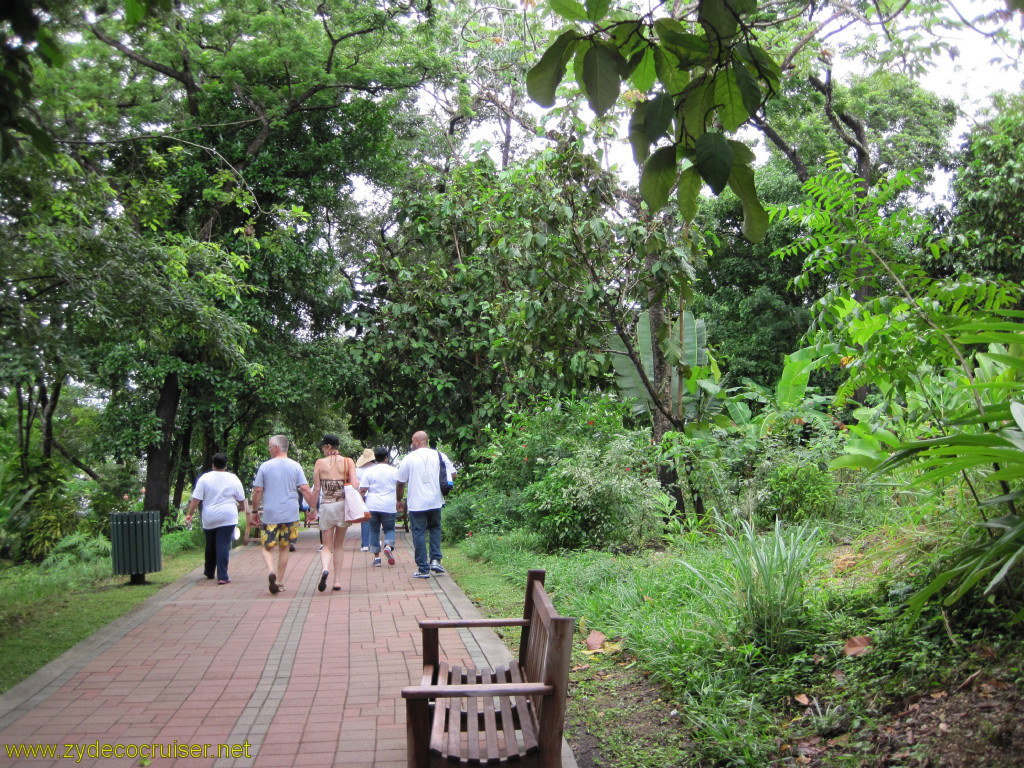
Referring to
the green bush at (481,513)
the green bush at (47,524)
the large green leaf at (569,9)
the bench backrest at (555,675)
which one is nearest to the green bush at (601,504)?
the green bush at (481,513)

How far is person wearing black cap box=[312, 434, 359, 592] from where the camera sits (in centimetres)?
1024

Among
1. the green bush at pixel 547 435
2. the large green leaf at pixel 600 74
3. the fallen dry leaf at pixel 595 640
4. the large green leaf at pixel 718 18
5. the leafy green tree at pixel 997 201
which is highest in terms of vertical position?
the leafy green tree at pixel 997 201

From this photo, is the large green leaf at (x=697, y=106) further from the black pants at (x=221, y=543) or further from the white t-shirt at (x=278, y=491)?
the black pants at (x=221, y=543)

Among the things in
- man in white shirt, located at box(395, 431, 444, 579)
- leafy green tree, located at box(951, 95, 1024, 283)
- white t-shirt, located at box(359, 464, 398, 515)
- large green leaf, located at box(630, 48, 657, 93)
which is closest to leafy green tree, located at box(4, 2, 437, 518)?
white t-shirt, located at box(359, 464, 398, 515)

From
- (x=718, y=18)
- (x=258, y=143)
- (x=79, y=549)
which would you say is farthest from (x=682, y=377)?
(x=258, y=143)

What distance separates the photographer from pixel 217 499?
1101 cm

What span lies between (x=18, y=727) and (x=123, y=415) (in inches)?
514

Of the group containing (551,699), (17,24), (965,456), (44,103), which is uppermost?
(44,103)

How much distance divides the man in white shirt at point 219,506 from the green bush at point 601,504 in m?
4.17

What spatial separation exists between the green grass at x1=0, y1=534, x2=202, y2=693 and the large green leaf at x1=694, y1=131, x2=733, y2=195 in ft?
20.3

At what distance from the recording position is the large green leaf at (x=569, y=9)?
2.38 meters

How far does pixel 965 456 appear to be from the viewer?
3803 millimetres

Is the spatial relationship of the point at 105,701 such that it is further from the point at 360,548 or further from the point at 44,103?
the point at 360,548

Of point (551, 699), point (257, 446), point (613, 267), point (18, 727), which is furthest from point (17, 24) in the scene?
point (257, 446)
